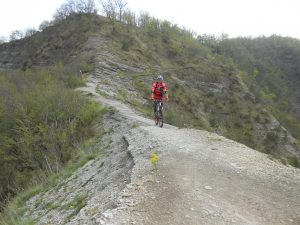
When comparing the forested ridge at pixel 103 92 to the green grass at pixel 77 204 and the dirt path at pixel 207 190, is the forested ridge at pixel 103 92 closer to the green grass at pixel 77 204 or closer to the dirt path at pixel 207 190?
the dirt path at pixel 207 190

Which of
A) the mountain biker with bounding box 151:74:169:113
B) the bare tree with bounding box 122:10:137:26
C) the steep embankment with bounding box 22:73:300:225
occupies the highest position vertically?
the bare tree with bounding box 122:10:137:26

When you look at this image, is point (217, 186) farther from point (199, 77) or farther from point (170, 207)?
point (199, 77)

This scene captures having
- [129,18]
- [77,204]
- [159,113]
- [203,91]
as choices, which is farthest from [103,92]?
[129,18]

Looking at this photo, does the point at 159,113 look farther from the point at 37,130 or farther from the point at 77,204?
the point at 77,204

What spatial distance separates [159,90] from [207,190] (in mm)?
7122

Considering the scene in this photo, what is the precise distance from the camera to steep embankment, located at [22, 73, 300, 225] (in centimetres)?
494

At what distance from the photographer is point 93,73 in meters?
31.3

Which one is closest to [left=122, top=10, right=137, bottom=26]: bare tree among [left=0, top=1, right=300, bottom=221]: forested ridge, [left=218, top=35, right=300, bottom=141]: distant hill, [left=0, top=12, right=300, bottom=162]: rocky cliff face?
[left=0, top=1, right=300, bottom=221]: forested ridge

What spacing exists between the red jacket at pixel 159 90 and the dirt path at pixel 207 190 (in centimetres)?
425

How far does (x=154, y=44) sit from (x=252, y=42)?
63.4 meters

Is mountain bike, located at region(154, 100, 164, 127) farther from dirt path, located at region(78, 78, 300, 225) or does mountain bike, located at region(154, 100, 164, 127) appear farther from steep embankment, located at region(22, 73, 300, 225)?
dirt path, located at region(78, 78, 300, 225)

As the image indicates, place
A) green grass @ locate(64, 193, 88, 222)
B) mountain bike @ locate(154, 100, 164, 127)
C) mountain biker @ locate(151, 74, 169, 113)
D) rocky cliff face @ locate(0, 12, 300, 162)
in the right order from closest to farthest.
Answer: green grass @ locate(64, 193, 88, 222) → mountain biker @ locate(151, 74, 169, 113) → mountain bike @ locate(154, 100, 164, 127) → rocky cliff face @ locate(0, 12, 300, 162)

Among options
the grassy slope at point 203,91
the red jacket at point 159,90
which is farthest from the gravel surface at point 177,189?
the grassy slope at point 203,91

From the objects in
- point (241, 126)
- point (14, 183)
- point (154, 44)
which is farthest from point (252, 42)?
point (14, 183)
